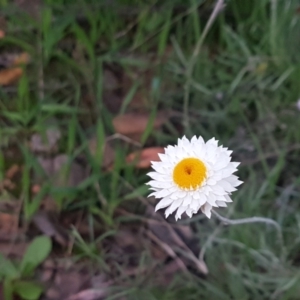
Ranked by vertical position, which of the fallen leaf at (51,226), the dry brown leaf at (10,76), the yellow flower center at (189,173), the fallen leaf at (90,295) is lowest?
the fallen leaf at (90,295)

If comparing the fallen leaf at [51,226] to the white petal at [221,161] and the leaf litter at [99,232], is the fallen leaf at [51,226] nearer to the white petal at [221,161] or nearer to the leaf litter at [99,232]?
the leaf litter at [99,232]

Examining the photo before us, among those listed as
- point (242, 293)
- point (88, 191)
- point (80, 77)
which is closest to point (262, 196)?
point (242, 293)

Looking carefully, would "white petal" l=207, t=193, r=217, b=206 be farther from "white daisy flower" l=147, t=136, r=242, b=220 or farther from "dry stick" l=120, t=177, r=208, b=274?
"dry stick" l=120, t=177, r=208, b=274

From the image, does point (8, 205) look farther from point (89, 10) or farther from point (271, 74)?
point (271, 74)

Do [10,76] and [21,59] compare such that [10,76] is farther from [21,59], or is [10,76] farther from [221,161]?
[221,161]

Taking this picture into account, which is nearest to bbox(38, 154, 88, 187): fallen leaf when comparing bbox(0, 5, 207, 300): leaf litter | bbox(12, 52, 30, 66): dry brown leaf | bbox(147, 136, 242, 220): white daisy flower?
bbox(0, 5, 207, 300): leaf litter

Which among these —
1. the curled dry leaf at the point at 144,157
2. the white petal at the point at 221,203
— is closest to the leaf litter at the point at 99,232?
the curled dry leaf at the point at 144,157

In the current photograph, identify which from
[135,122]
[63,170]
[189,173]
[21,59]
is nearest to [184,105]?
[135,122]
